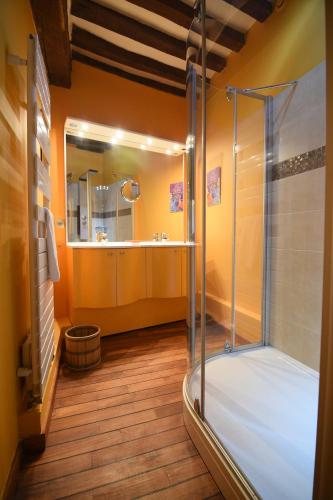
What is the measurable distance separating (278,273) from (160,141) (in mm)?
1942

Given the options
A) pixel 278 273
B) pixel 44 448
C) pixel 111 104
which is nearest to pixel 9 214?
pixel 44 448

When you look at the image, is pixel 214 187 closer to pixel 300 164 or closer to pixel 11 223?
pixel 300 164

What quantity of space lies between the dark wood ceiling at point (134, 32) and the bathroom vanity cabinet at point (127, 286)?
155cm

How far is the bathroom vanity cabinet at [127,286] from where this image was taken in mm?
2096

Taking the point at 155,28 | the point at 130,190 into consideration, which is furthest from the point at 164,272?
the point at 155,28

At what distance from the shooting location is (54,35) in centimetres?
162

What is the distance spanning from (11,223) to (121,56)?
211cm

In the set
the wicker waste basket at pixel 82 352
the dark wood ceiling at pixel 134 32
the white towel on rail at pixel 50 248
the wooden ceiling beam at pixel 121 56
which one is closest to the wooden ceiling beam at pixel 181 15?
the dark wood ceiling at pixel 134 32

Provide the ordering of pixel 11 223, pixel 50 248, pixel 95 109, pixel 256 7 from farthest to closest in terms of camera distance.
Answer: pixel 95 109 → pixel 256 7 → pixel 50 248 → pixel 11 223

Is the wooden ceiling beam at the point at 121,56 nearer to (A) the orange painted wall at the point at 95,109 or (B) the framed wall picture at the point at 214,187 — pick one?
(A) the orange painted wall at the point at 95,109

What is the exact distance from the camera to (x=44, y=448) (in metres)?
1.12

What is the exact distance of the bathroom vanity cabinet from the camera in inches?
82.5

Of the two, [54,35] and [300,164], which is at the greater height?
[54,35]

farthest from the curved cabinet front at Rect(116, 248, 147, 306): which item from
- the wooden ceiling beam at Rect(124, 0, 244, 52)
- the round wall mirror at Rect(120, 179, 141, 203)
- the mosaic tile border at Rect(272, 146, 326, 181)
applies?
the wooden ceiling beam at Rect(124, 0, 244, 52)
